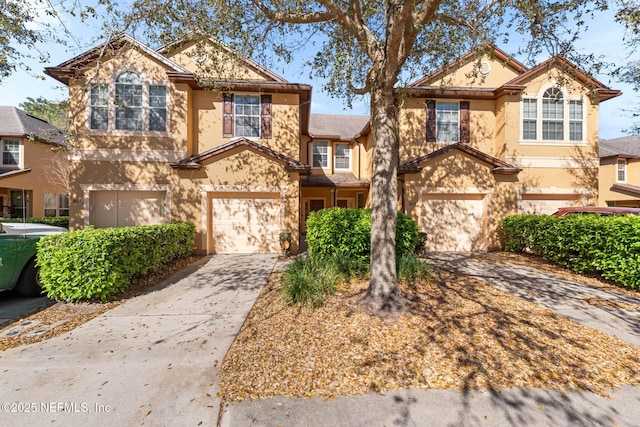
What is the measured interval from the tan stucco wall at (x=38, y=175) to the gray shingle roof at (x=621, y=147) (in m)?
36.2

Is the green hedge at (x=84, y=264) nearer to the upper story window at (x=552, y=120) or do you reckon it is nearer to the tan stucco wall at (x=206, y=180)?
the tan stucco wall at (x=206, y=180)

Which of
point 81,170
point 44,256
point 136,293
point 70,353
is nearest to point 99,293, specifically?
point 136,293

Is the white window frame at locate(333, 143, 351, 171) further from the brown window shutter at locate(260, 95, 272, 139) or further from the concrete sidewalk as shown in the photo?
the concrete sidewalk

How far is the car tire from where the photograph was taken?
19.1 feet

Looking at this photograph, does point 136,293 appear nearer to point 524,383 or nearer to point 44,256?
point 44,256

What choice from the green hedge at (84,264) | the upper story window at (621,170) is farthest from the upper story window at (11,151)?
the upper story window at (621,170)

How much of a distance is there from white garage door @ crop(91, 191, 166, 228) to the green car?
384 cm

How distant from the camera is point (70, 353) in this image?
12.1ft

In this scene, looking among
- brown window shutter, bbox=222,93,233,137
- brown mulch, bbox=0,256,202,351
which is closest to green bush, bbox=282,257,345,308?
brown mulch, bbox=0,256,202,351

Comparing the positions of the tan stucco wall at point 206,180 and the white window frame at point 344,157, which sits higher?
the white window frame at point 344,157

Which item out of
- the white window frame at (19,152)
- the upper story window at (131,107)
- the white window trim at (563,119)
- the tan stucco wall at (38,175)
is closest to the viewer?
the upper story window at (131,107)

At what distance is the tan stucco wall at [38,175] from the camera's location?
15875 millimetres

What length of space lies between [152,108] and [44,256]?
270 inches

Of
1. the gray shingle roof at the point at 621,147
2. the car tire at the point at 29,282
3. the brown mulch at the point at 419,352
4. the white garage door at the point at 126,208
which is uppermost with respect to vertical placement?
the gray shingle roof at the point at 621,147
